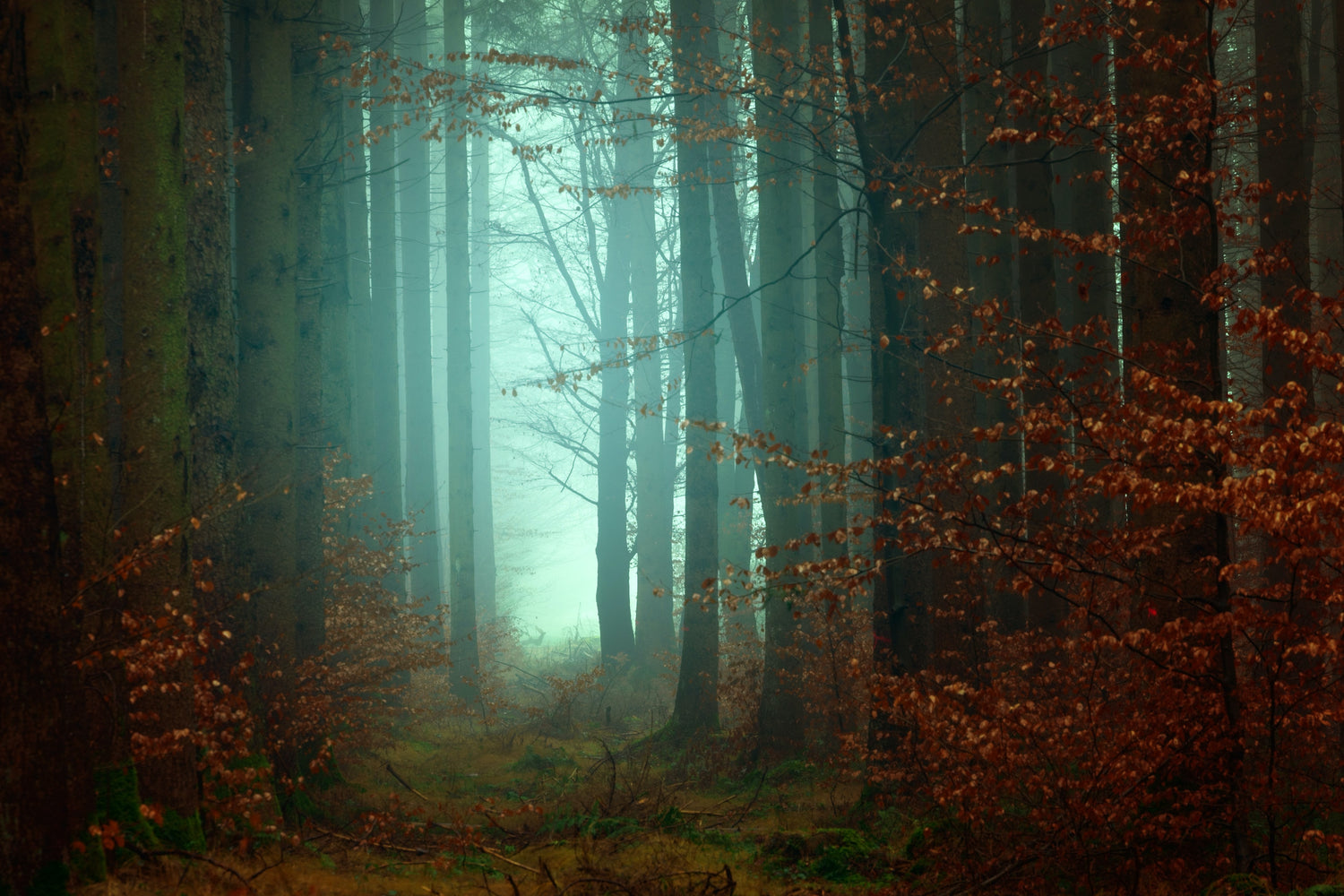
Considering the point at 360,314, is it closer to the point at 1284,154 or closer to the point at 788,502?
the point at 788,502

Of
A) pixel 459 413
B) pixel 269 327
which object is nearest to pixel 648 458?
pixel 459 413

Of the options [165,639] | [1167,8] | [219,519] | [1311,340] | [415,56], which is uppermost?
[415,56]

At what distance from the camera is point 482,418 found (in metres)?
29.5

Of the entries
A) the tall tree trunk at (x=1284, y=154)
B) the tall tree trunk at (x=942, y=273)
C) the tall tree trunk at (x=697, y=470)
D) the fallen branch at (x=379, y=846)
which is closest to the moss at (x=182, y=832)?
the fallen branch at (x=379, y=846)

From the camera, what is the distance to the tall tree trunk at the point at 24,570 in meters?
4.61

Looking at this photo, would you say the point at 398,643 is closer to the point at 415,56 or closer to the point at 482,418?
the point at 415,56

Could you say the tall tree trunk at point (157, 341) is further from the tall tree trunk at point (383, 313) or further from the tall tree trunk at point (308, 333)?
the tall tree trunk at point (383, 313)

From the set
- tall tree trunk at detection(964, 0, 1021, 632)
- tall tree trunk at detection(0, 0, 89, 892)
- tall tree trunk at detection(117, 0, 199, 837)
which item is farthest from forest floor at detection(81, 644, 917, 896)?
tall tree trunk at detection(964, 0, 1021, 632)

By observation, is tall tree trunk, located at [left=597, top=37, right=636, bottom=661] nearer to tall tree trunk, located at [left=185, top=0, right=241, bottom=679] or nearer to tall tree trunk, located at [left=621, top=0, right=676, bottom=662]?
tall tree trunk, located at [left=621, top=0, right=676, bottom=662]

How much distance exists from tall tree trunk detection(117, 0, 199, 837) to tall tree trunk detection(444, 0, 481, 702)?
11447 millimetres

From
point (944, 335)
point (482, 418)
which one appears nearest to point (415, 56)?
point (482, 418)

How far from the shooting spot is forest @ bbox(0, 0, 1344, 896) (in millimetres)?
5039

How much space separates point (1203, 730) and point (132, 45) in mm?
7857

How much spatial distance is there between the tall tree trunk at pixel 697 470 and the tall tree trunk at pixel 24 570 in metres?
8.53
